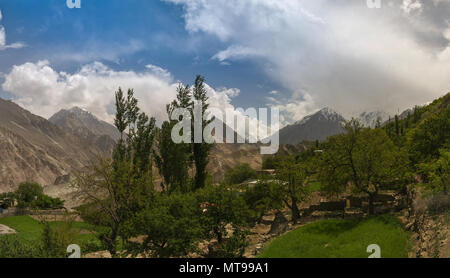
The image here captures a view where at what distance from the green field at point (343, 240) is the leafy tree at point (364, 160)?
4215mm

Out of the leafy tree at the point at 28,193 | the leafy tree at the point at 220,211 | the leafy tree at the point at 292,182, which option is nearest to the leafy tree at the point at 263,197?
the leafy tree at the point at 292,182

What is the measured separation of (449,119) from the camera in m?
29.8

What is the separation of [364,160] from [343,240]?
9458 millimetres

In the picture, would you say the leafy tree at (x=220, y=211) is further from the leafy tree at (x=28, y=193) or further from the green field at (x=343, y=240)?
the leafy tree at (x=28, y=193)

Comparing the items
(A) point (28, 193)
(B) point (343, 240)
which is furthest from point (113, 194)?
(A) point (28, 193)

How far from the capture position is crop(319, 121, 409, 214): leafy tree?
1063 inches

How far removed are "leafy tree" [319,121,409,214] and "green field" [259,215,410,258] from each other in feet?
13.8

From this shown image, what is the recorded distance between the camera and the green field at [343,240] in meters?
17.9

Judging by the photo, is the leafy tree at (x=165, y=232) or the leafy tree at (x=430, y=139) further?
the leafy tree at (x=430, y=139)

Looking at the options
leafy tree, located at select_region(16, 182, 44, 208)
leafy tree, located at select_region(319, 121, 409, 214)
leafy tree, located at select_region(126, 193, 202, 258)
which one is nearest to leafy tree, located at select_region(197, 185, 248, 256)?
leafy tree, located at select_region(126, 193, 202, 258)

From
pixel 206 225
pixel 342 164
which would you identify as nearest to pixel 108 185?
pixel 206 225

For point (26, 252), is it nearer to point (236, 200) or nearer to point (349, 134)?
point (236, 200)

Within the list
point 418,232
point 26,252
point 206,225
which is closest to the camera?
point 26,252
